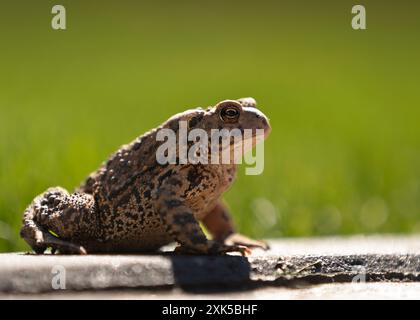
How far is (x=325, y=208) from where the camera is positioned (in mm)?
9227

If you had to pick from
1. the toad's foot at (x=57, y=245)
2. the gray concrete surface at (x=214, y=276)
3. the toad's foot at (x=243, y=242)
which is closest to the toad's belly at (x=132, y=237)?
the toad's foot at (x=57, y=245)

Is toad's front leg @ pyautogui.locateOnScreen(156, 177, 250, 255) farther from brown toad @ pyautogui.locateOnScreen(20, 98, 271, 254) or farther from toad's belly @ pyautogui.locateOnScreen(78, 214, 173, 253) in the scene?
toad's belly @ pyautogui.locateOnScreen(78, 214, 173, 253)

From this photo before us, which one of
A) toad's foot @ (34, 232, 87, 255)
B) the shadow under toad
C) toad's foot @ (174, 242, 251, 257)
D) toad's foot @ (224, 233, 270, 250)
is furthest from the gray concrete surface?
toad's foot @ (224, 233, 270, 250)

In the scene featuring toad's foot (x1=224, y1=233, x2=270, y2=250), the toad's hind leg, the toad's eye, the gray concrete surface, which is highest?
the toad's eye

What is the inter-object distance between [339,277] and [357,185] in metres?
5.77

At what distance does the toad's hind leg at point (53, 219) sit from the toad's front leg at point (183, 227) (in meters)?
0.67

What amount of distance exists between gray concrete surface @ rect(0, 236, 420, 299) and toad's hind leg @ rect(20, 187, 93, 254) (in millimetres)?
512

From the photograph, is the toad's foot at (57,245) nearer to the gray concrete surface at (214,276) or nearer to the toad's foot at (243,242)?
the gray concrete surface at (214,276)

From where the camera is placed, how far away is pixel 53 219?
518 centimetres

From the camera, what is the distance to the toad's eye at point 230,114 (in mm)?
5098

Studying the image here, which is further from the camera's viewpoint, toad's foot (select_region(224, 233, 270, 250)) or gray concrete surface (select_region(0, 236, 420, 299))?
toad's foot (select_region(224, 233, 270, 250))

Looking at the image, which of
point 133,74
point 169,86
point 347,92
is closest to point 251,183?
point 169,86

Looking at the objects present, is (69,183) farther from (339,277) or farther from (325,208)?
(339,277)

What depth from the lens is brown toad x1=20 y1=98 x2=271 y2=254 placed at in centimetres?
509
